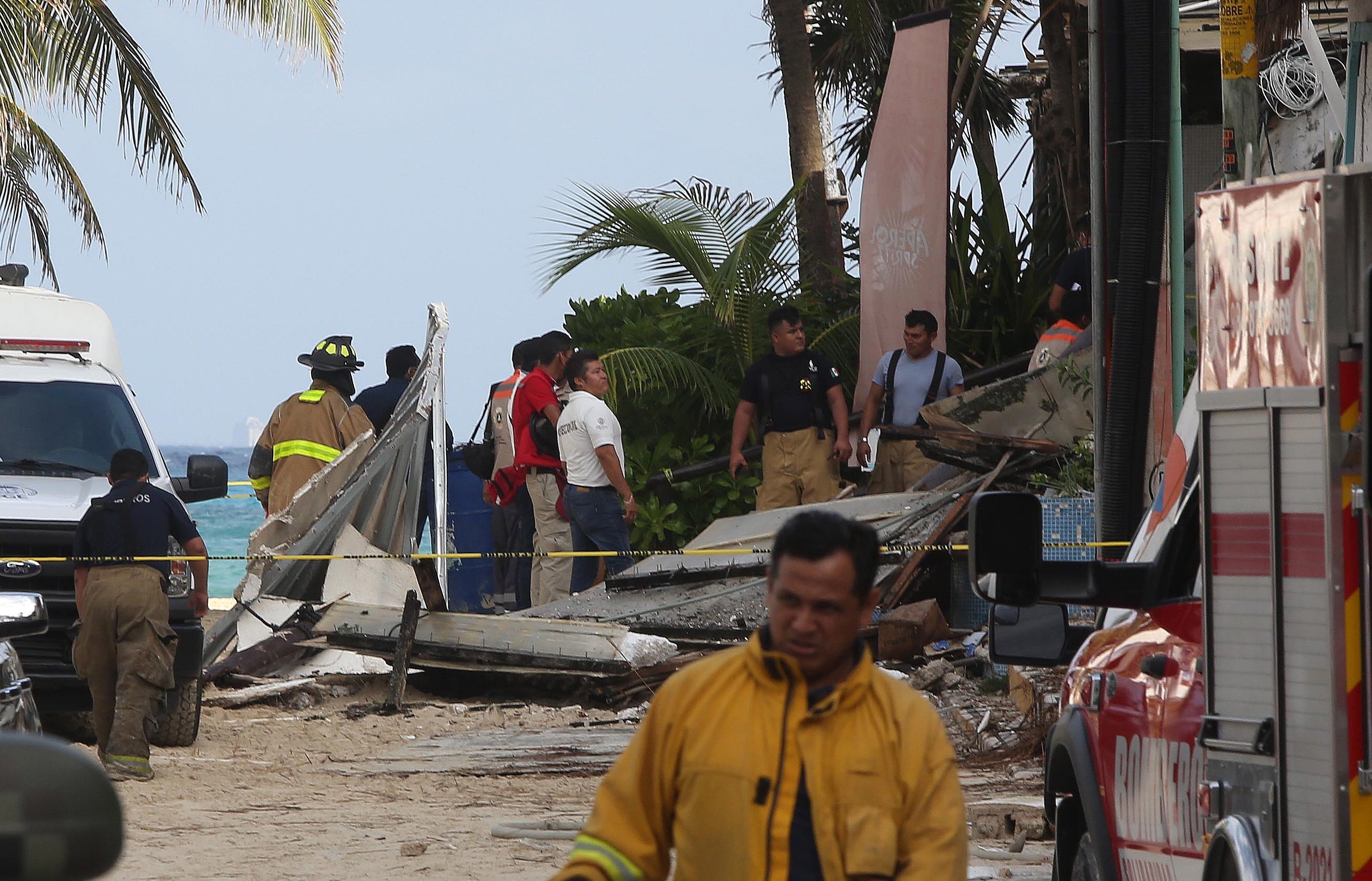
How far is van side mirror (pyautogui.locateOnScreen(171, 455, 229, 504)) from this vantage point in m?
10.9

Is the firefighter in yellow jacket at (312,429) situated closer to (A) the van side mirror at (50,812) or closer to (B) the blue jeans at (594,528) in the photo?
(B) the blue jeans at (594,528)

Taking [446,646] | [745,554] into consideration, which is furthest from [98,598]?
[745,554]

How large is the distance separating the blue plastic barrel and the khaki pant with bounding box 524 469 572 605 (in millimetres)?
1646

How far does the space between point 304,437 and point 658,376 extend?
3149mm

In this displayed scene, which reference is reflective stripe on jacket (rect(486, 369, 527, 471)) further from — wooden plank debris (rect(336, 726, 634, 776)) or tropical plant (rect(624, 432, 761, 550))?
wooden plank debris (rect(336, 726, 634, 776))

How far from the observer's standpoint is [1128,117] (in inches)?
309

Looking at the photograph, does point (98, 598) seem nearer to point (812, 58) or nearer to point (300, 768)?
point (300, 768)

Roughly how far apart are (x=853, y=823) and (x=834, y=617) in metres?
0.34

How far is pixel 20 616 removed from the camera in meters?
5.98

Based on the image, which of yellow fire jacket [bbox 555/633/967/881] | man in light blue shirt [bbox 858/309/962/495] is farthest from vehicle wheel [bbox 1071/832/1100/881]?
man in light blue shirt [bbox 858/309/962/495]

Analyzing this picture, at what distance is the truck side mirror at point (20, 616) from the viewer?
19.4 ft

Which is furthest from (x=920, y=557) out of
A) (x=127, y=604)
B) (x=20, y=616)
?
(x=20, y=616)

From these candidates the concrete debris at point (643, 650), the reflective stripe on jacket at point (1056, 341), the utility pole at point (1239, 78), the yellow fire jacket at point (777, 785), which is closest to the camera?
the yellow fire jacket at point (777, 785)

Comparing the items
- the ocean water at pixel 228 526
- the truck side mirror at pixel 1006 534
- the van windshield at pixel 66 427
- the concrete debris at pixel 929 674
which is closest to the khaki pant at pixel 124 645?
the van windshield at pixel 66 427
